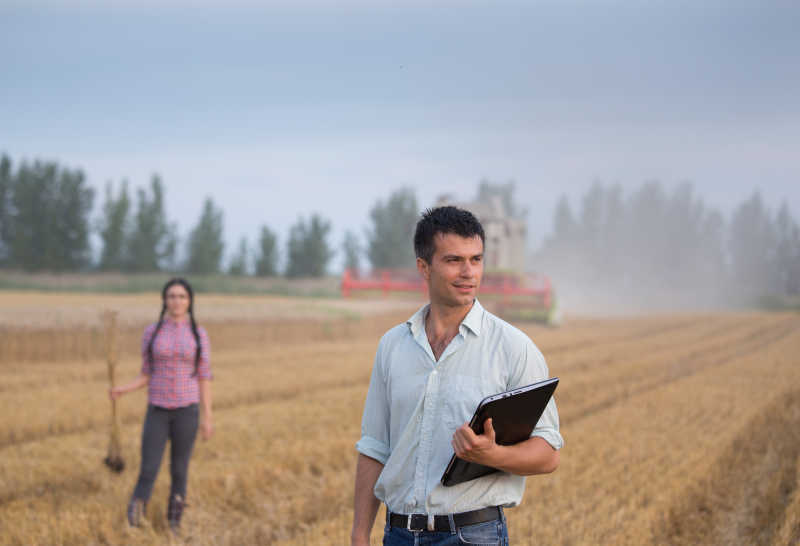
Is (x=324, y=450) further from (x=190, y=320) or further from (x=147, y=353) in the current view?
(x=147, y=353)

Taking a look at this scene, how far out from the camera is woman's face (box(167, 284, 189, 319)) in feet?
19.1

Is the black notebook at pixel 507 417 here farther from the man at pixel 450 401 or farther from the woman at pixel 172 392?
the woman at pixel 172 392

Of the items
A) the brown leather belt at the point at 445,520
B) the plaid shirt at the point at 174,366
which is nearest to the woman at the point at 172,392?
the plaid shirt at the point at 174,366

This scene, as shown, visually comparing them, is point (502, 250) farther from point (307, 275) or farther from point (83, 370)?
point (83, 370)

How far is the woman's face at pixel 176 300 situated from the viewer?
19.1 ft

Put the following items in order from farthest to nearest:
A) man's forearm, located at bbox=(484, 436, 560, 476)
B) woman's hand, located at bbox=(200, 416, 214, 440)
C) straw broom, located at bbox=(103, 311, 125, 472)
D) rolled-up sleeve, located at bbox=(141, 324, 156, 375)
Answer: straw broom, located at bbox=(103, 311, 125, 472)
woman's hand, located at bbox=(200, 416, 214, 440)
rolled-up sleeve, located at bbox=(141, 324, 156, 375)
man's forearm, located at bbox=(484, 436, 560, 476)

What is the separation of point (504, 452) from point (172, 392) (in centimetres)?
401

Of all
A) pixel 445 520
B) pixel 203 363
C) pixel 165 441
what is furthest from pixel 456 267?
pixel 165 441

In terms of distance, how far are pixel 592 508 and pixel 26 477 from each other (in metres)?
5.63

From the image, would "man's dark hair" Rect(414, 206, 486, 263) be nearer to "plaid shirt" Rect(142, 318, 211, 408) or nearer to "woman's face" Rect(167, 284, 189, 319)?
"plaid shirt" Rect(142, 318, 211, 408)

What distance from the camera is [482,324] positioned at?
258cm

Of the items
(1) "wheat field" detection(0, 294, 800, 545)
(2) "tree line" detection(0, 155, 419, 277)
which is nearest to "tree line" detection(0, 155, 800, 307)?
(2) "tree line" detection(0, 155, 419, 277)

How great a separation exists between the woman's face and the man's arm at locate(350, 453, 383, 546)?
359 cm

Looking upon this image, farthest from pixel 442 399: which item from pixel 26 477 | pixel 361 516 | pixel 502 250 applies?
pixel 502 250
